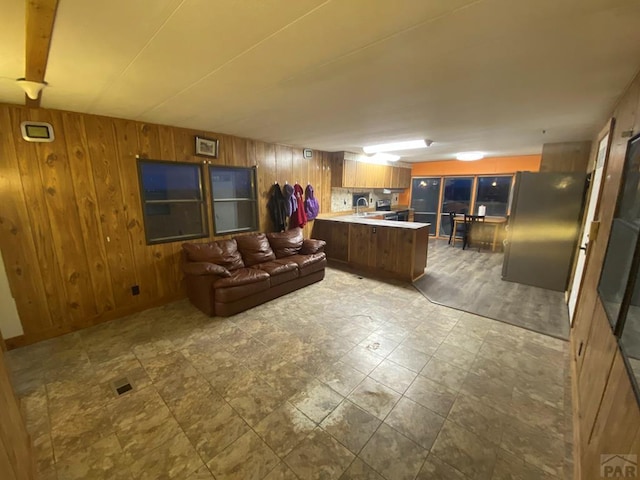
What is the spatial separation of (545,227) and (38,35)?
562 cm

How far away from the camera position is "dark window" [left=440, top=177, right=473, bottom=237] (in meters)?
7.30

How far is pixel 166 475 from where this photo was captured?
1425 millimetres

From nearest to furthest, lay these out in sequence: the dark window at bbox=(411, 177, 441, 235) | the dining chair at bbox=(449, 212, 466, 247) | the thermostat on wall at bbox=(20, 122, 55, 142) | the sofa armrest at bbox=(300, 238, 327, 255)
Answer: the thermostat on wall at bbox=(20, 122, 55, 142), the sofa armrest at bbox=(300, 238, 327, 255), the dining chair at bbox=(449, 212, 466, 247), the dark window at bbox=(411, 177, 441, 235)

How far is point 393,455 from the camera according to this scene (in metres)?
1.53

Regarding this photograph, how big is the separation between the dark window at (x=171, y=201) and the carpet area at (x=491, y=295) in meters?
3.65

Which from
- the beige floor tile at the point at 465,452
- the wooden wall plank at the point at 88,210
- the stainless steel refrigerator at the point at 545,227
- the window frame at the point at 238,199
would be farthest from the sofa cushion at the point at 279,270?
the stainless steel refrigerator at the point at 545,227

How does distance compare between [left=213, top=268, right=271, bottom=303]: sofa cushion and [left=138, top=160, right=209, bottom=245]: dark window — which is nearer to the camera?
[left=213, top=268, right=271, bottom=303]: sofa cushion

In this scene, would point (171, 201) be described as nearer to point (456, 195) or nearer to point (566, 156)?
point (566, 156)

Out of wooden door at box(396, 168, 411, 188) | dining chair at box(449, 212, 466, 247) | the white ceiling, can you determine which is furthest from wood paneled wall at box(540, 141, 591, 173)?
wooden door at box(396, 168, 411, 188)

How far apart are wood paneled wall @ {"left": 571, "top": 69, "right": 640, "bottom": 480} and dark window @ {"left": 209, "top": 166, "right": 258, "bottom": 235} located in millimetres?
4188

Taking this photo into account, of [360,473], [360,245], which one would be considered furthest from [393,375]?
[360,245]

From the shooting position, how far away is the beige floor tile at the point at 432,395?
187 centimetres

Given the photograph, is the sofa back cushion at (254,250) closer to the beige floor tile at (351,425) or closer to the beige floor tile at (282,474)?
the beige floor tile at (351,425)

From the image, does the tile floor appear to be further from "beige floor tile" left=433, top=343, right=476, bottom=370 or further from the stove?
the stove
